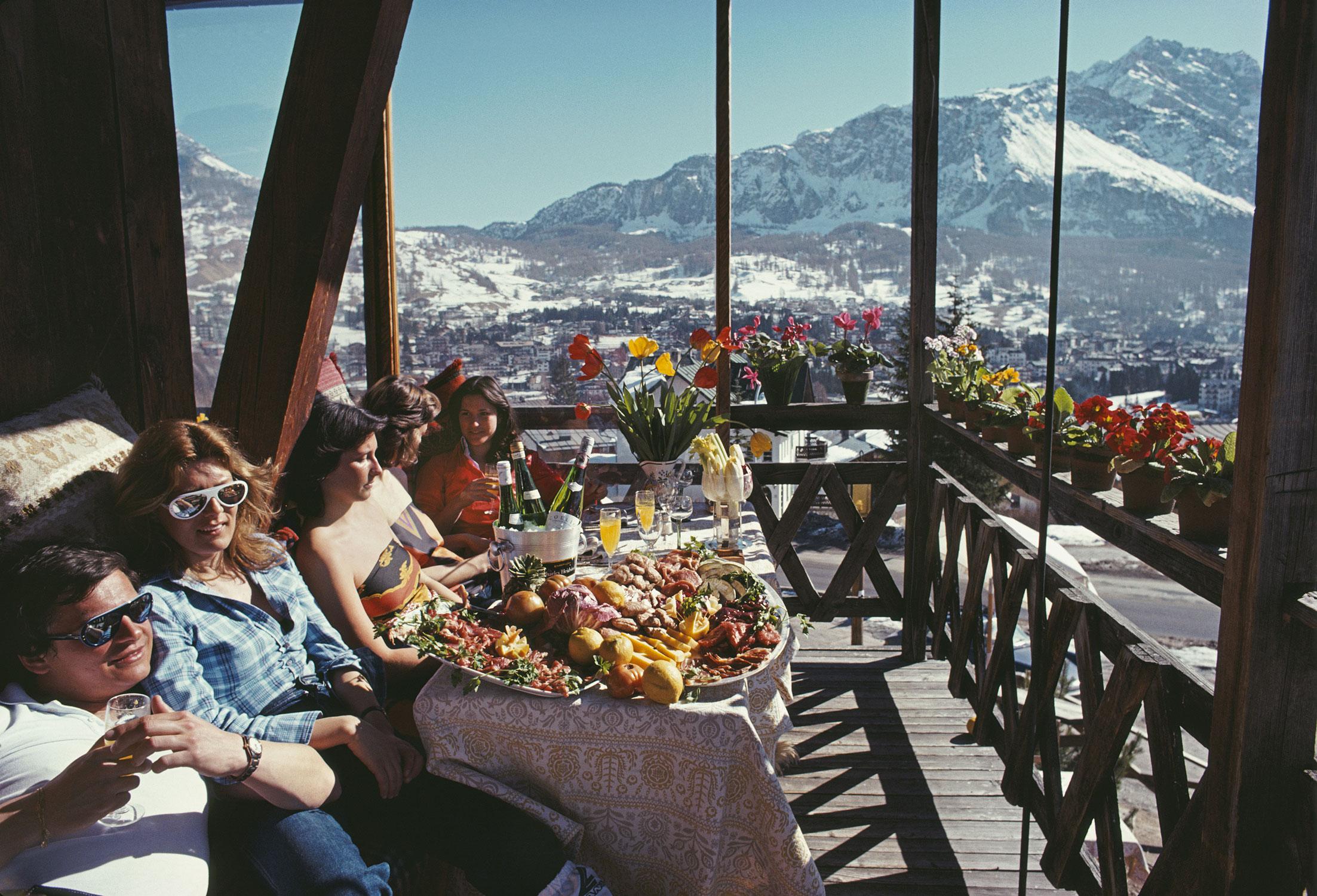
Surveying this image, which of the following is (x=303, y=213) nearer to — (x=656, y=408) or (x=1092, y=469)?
(x=656, y=408)

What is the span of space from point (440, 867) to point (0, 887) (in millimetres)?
845

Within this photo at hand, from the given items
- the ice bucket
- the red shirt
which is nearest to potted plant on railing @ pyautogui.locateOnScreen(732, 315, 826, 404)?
the red shirt

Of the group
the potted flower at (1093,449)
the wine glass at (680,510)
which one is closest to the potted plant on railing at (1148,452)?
the potted flower at (1093,449)

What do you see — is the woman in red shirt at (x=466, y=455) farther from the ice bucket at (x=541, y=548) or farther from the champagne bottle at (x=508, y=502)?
the ice bucket at (x=541, y=548)

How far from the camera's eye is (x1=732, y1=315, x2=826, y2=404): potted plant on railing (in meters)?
3.56

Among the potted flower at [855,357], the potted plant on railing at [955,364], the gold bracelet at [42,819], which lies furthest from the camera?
the potted flower at [855,357]

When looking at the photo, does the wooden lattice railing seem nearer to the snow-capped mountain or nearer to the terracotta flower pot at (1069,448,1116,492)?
the terracotta flower pot at (1069,448,1116,492)

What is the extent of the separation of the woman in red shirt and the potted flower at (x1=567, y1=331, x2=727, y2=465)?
0.36 m

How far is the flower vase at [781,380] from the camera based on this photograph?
3562 mm

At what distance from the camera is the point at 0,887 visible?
1.08 m

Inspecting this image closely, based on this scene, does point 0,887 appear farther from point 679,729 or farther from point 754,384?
point 754,384

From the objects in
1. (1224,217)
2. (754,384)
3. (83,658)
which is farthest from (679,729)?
(1224,217)

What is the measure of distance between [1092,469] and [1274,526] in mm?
796

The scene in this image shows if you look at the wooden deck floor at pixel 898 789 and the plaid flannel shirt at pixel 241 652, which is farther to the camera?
the wooden deck floor at pixel 898 789
